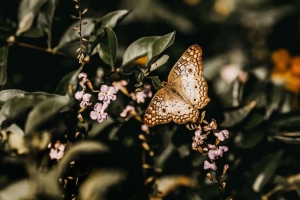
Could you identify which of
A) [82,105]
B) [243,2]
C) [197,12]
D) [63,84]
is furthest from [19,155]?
[243,2]

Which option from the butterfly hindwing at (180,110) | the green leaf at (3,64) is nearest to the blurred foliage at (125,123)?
the green leaf at (3,64)

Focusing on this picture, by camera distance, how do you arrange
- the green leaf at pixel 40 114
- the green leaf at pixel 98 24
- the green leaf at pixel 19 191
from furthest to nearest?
the green leaf at pixel 98 24
the green leaf at pixel 19 191
the green leaf at pixel 40 114

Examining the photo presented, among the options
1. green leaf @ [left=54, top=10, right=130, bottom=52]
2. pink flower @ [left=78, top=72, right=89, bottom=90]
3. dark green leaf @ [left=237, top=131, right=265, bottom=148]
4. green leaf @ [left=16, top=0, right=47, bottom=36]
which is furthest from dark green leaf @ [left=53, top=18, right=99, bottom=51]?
dark green leaf @ [left=237, top=131, right=265, bottom=148]

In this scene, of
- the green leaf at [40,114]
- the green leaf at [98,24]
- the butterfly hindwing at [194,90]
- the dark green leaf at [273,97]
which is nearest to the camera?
the green leaf at [40,114]

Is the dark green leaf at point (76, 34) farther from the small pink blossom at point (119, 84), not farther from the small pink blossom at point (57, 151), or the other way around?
the small pink blossom at point (57, 151)

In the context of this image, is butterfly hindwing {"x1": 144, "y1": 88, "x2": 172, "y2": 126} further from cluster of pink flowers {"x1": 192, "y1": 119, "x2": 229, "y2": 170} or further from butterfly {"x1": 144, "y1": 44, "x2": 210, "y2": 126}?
cluster of pink flowers {"x1": 192, "y1": 119, "x2": 229, "y2": 170}

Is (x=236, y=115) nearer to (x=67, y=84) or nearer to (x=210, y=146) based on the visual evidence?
(x=210, y=146)
